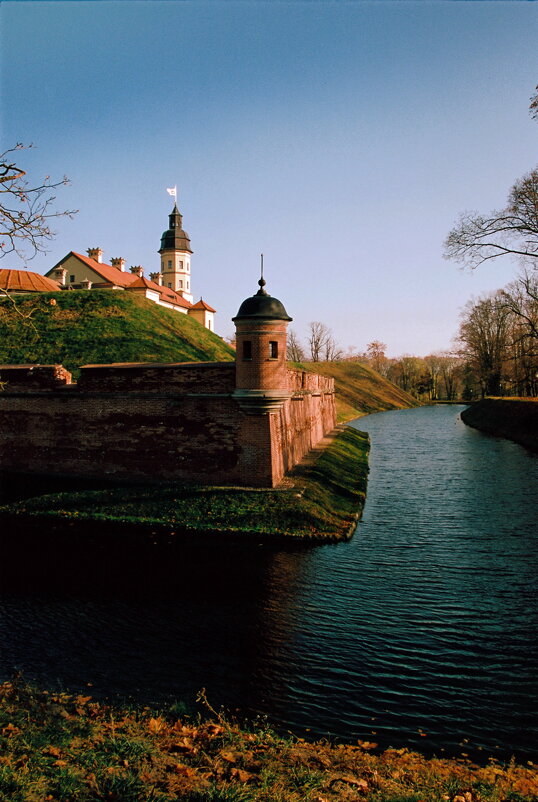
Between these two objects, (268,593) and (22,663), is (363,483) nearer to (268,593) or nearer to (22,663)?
(268,593)

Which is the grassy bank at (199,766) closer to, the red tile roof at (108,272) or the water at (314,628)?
the water at (314,628)

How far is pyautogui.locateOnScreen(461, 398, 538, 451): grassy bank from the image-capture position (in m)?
33.7

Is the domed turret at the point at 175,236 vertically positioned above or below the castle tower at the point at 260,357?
above

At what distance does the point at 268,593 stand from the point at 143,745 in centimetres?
490

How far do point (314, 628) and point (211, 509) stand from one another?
6312mm

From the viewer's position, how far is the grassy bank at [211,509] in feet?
45.8

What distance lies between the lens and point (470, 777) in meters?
5.37

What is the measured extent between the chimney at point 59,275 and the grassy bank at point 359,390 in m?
27.9

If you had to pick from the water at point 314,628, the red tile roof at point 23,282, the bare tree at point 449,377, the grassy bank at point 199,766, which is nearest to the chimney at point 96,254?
the red tile roof at point 23,282

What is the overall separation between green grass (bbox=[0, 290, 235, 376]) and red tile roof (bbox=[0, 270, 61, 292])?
12.7 ft

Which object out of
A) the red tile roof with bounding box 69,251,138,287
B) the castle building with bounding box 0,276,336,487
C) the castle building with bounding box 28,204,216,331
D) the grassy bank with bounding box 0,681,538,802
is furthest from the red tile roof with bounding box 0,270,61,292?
the grassy bank with bounding box 0,681,538,802

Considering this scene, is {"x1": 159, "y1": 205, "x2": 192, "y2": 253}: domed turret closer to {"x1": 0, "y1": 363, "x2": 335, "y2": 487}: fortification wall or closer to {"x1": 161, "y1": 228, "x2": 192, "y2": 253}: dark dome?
{"x1": 161, "y1": 228, "x2": 192, "y2": 253}: dark dome

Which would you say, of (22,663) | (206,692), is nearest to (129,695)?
(206,692)

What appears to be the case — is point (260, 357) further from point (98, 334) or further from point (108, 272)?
point (108, 272)
